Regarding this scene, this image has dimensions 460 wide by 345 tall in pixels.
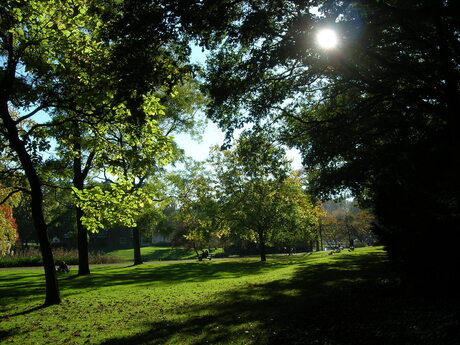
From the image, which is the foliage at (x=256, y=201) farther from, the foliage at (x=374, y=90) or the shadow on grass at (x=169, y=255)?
the shadow on grass at (x=169, y=255)

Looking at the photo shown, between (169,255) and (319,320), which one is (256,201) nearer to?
(319,320)

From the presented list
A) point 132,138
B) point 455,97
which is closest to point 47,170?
point 132,138

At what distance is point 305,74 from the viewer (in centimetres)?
1363

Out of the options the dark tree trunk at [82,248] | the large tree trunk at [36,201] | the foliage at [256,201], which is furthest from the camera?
the foliage at [256,201]

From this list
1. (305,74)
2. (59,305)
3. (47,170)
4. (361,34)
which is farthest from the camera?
(305,74)

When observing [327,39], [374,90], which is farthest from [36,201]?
[374,90]

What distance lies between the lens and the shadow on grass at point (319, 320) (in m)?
6.66

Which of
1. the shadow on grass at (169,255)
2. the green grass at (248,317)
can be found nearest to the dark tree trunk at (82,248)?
the green grass at (248,317)

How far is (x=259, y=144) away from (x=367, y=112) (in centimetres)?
529

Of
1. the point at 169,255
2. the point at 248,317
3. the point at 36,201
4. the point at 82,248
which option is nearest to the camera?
the point at 248,317

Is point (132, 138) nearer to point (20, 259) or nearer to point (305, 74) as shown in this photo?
point (305, 74)

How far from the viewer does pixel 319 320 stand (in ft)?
26.9

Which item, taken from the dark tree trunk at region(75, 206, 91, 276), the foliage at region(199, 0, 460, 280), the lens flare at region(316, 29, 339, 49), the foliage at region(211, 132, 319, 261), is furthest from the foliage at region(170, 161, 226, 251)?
the lens flare at region(316, 29, 339, 49)

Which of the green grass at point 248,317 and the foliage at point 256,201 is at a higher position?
the foliage at point 256,201
